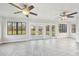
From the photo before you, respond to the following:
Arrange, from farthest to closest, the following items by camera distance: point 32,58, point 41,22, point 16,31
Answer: point 41,22
point 16,31
point 32,58

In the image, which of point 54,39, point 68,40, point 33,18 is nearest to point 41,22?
point 33,18

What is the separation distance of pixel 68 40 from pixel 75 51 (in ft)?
1.04

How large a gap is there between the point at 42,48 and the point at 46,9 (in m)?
0.77

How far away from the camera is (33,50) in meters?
3.05

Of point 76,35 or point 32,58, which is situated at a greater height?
point 76,35

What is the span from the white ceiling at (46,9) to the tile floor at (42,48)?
507 mm

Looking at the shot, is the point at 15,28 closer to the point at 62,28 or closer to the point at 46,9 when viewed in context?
the point at 46,9

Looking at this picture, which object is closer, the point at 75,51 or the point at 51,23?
the point at 75,51

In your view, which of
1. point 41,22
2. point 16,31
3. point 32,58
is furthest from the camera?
point 41,22

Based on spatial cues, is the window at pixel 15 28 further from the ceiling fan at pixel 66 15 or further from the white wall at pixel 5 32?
the ceiling fan at pixel 66 15

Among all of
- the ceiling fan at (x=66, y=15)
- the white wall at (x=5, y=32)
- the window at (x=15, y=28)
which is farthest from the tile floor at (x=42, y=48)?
the ceiling fan at (x=66, y=15)

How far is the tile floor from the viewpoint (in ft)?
9.60

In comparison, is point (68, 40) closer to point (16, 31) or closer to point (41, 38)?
point (41, 38)

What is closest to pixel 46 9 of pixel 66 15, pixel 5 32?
pixel 66 15
